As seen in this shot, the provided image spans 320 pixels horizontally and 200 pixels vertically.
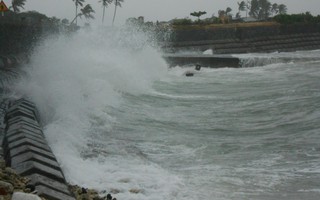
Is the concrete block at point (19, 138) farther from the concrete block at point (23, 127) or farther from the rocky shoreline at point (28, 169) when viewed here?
the concrete block at point (23, 127)

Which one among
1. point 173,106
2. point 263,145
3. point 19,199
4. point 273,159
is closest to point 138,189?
point 19,199

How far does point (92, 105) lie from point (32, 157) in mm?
5564

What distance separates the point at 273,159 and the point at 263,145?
86 cm

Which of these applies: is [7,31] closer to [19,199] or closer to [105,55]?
[105,55]

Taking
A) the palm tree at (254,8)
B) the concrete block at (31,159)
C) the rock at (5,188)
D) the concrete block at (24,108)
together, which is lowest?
the concrete block at (24,108)

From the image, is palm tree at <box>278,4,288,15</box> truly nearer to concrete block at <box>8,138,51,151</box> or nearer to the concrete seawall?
the concrete seawall

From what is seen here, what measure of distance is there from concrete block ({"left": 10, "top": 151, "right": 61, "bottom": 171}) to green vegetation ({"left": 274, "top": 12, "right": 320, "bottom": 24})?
38.3 metres

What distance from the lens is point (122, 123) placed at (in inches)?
349

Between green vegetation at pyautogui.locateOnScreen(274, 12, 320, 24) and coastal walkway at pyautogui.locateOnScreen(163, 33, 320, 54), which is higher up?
green vegetation at pyautogui.locateOnScreen(274, 12, 320, 24)

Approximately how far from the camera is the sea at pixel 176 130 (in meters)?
4.98

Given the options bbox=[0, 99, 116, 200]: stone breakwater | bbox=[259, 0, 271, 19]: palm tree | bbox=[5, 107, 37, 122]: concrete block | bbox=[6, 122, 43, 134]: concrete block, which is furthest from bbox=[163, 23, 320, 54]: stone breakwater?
bbox=[259, 0, 271, 19]: palm tree

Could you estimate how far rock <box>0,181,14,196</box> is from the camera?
3.48m

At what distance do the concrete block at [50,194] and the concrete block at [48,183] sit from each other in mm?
81

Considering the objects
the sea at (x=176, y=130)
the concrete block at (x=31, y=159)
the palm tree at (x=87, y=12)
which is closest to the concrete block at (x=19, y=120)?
the sea at (x=176, y=130)
